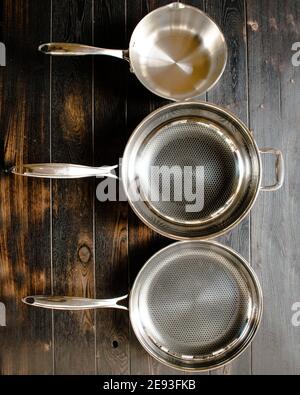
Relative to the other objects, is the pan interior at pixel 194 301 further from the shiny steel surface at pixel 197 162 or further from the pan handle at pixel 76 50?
the pan handle at pixel 76 50

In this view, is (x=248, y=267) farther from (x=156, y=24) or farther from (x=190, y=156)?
(x=156, y=24)

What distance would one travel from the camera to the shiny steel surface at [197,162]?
0.69 m

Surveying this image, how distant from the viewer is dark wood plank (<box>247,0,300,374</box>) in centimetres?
71

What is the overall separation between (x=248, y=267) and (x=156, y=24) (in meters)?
0.44

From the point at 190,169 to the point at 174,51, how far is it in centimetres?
21

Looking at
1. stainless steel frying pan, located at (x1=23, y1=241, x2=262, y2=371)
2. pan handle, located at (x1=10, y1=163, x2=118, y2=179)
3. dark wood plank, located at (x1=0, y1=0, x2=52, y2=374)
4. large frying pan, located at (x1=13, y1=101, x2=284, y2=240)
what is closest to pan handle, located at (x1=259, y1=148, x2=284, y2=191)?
large frying pan, located at (x1=13, y1=101, x2=284, y2=240)

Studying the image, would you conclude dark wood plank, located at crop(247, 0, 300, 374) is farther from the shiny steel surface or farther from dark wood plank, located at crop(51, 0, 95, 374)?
dark wood plank, located at crop(51, 0, 95, 374)

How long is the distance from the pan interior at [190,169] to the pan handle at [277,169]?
60mm

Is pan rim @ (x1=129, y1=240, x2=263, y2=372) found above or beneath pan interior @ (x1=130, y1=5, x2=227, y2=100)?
beneath

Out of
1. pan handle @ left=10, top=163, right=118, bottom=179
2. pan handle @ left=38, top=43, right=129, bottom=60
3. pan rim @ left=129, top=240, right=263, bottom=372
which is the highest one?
pan handle @ left=38, top=43, right=129, bottom=60

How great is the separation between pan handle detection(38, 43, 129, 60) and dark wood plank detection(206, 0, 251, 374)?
0.17m

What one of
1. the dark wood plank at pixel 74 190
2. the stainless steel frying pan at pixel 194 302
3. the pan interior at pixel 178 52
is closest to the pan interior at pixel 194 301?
the stainless steel frying pan at pixel 194 302

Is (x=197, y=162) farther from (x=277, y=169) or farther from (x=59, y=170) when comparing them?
(x=59, y=170)
